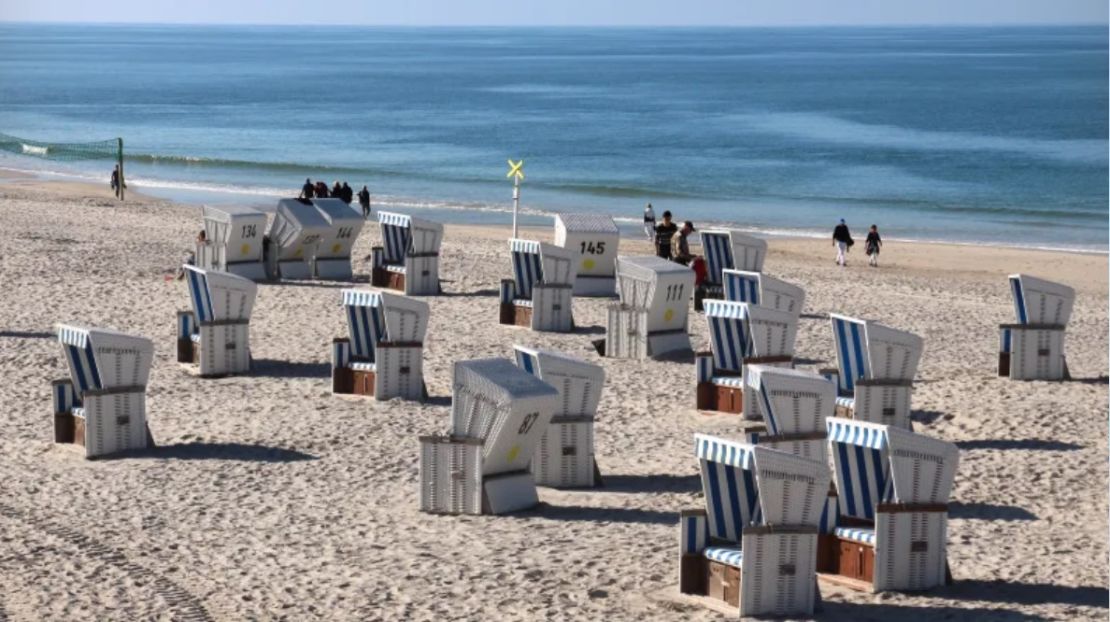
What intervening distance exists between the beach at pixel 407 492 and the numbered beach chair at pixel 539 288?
330mm

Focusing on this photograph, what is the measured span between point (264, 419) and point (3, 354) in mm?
4345

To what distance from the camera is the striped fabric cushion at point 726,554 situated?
10781 millimetres

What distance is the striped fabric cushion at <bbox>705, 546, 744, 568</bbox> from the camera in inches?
424

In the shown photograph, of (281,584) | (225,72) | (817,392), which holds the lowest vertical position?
(281,584)

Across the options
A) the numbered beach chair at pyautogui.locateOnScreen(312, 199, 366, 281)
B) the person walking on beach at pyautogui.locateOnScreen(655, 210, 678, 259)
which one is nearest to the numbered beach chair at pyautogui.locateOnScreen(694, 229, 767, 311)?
the person walking on beach at pyautogui.locateOnScreen(655, 210, 678, 259)

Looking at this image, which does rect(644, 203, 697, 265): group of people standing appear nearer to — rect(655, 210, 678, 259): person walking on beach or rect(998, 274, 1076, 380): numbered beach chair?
rect(655, 210, 678, 259): person walking on beach

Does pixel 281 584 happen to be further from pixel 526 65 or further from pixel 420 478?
pixel 526 65

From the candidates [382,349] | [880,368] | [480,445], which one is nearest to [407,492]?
[480,445]

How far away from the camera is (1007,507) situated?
529 inches

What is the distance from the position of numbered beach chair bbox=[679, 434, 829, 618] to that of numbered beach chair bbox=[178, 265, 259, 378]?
8.34 m

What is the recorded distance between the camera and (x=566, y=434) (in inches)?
547

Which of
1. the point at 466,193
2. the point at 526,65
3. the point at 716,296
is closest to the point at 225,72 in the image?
the point at 526,65

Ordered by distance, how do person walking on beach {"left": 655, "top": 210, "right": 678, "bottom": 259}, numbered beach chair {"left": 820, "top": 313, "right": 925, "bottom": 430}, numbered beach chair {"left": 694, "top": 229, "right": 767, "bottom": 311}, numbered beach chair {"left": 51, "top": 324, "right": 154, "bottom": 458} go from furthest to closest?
person walking on beach {"left": 655, "top": 210, "right": 678, "bottom": 259} → numbered beach chair {"left": 694, "top": 229, "right": 767, "bottom": 311} → numbered beach chair {"left": 820, "top": 313, "right": 925, "bottom": 430} → numbered beach chair {"left": 51, "top": 324, "right": 154, "bottom": 458}

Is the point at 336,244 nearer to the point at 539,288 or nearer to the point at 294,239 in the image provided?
the point at 294,239
